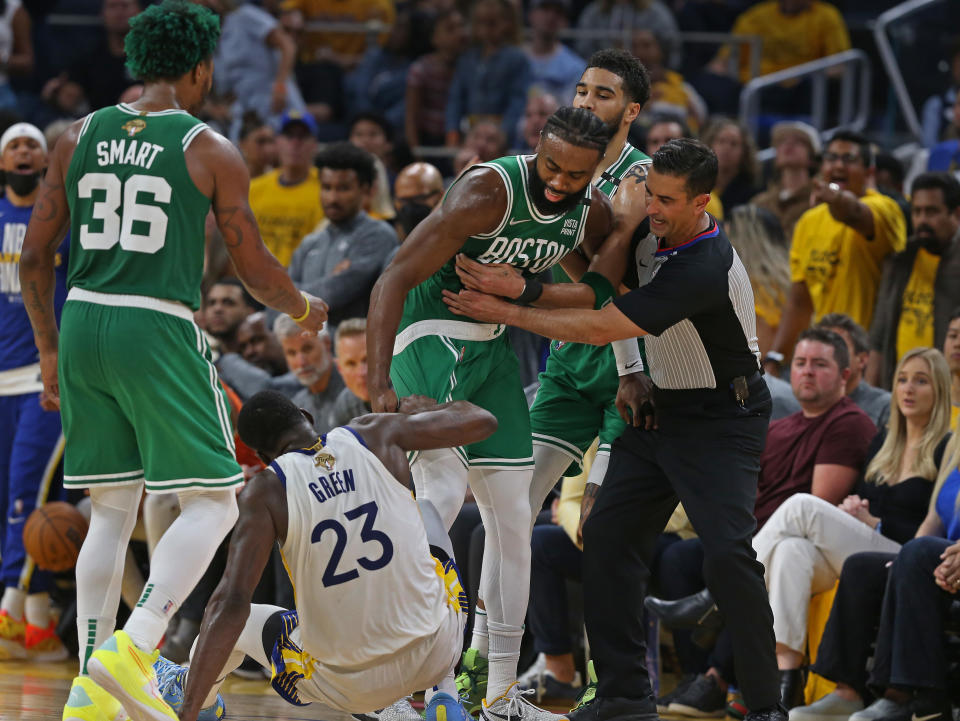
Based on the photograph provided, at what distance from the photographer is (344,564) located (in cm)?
390

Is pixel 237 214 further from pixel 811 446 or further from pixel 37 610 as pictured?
pixel 37 610

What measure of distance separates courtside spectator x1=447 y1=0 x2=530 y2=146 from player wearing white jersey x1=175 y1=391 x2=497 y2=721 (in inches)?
253

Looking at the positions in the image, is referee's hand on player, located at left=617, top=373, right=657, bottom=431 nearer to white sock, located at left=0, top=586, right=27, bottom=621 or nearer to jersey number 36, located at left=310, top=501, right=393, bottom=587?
jersey number 36, located at left=310, top=501, right=393, bottom=587

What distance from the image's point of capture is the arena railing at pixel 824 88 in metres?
10.8

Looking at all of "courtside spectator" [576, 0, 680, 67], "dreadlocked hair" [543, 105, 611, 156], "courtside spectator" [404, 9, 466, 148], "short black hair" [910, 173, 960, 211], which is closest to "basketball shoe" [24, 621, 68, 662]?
"dreadlocked hair" [543, 105, 611, 156]

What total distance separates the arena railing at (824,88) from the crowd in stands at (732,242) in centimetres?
22

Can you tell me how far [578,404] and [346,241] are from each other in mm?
2764

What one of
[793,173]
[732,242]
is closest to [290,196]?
[732,242]

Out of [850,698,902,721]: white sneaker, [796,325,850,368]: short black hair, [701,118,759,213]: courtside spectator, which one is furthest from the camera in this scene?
[701,118,759,213]: courtside spectator

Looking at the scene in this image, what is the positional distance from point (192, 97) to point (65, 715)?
2.01m

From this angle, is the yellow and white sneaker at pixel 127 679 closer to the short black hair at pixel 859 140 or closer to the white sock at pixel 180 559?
the white sock at pixel 180 559

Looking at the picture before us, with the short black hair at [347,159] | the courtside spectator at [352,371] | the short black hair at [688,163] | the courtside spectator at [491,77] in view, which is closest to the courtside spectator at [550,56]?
the courtside spectator at [491,77]

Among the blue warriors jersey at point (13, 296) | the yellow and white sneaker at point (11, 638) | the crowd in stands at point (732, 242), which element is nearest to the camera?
the crowd in stands at point (732, 242)

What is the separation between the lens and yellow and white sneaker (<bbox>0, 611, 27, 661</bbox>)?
21.5ft
